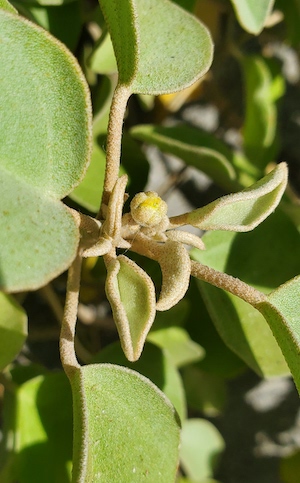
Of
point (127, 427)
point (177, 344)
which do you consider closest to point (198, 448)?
point (177, 344)

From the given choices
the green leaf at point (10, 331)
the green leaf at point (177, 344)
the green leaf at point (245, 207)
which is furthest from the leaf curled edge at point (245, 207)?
the green leaf at point (177, 344)

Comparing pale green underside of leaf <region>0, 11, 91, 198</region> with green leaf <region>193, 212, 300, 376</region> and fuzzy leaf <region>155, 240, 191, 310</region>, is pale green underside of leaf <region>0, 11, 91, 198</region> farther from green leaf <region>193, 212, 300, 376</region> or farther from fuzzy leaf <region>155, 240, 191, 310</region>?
green leaf <region>193, 212, 300, 376</region>

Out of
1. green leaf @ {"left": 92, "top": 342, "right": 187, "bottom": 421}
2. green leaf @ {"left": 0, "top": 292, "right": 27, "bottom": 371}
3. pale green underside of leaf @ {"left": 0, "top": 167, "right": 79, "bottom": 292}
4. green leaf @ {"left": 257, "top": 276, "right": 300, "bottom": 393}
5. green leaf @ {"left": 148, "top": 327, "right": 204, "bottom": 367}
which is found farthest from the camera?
green leaf @ {"left": 148, "top": 327, "right": 204, "bottom": 367}

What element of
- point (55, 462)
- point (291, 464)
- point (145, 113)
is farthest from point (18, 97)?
point (291, 464)

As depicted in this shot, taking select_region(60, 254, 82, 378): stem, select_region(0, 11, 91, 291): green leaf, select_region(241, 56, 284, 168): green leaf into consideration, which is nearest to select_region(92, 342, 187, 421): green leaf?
select_region(60, 254, 82, 378): stem

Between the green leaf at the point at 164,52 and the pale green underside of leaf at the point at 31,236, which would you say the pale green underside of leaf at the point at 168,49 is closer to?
the green leaf at the point at 164,52

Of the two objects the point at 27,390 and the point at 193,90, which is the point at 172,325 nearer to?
the point at 27,390
